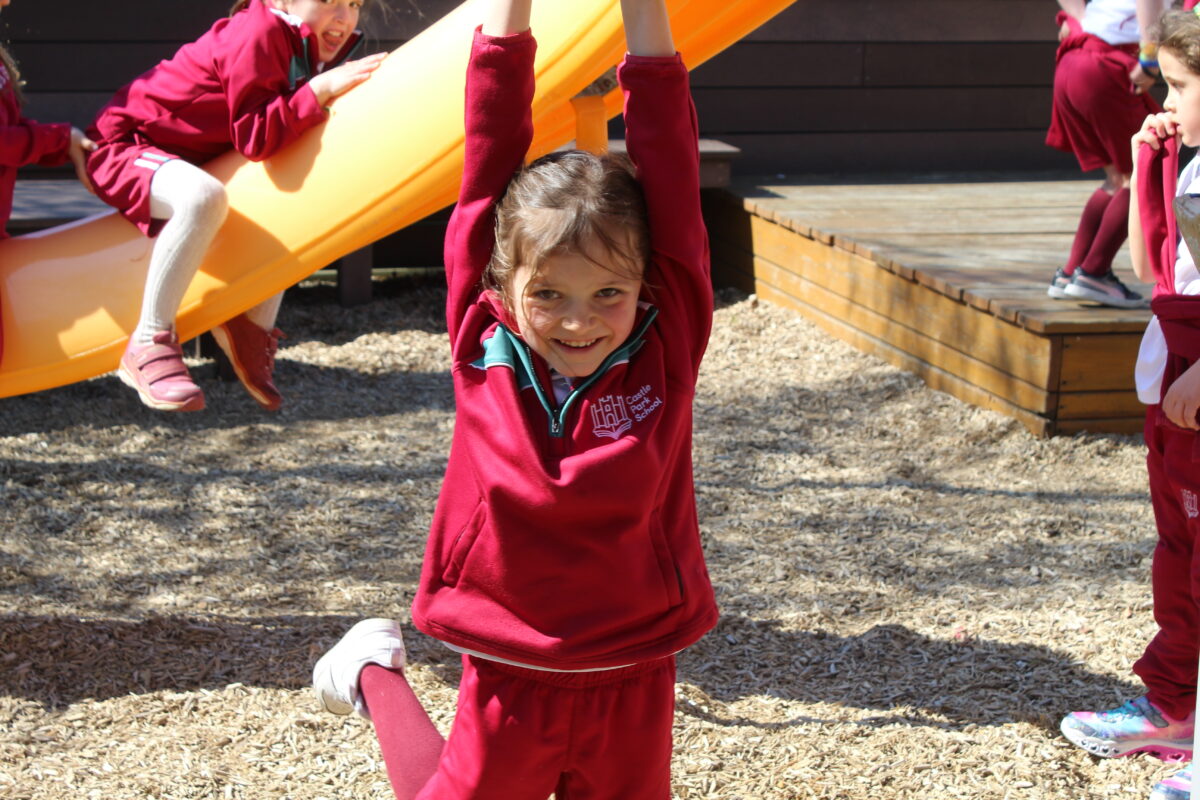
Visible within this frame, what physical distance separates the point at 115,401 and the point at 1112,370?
12.8 ft

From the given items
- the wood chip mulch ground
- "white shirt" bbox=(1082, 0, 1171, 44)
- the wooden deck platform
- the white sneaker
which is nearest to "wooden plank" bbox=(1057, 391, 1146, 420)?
the wooden deck platform

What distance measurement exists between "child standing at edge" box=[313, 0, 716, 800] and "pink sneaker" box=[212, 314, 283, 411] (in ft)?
5.05

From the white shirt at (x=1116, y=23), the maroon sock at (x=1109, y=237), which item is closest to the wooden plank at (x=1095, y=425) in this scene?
the maroon sock at (x=1109, y=237)

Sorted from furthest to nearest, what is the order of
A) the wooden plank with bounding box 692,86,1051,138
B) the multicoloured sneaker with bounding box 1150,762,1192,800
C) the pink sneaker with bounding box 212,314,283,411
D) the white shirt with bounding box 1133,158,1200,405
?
1. the wooden plank with bounding box 692,86,1051,138
2. the pink sneaker with bounding box 212,314,283,411
3. the multicoloured sneaker with bounding box 1150,762,1192,800
4. the white shirt with bounding box 1133,158,1200,405

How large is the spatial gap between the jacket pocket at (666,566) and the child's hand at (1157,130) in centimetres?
142

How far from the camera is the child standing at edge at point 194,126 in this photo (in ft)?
9.93

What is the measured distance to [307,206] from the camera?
9.93 ft

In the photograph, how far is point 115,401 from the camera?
5.57 meters

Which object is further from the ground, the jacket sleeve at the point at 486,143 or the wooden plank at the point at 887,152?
the jacket sleeve at the point at 486,143

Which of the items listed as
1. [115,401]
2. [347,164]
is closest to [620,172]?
[347,164]

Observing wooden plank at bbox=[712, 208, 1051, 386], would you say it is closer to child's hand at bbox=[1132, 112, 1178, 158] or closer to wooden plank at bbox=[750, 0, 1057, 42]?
wooden plank at bbox=[750, 0, 1057, 42]

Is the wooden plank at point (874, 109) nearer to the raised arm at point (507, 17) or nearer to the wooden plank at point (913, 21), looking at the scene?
the wooden plank at point (913, 21)

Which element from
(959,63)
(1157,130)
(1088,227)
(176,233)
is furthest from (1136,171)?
(959,63)

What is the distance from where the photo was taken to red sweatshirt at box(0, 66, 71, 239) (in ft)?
9.75
